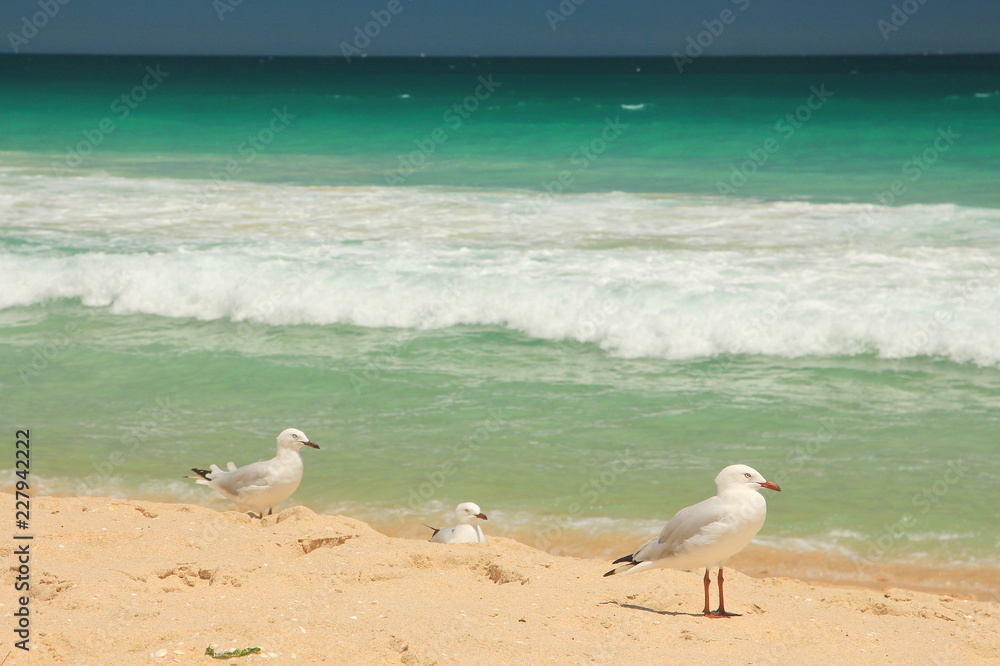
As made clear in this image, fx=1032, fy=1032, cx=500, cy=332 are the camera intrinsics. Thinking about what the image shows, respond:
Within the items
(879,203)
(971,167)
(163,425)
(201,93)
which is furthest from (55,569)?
(201,93)

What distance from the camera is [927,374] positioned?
385 inches

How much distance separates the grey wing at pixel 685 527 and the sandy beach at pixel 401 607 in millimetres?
319

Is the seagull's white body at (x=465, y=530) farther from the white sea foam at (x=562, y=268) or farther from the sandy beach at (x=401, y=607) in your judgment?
the white sea foam at (x=562, y=268)

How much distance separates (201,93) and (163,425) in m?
44.7

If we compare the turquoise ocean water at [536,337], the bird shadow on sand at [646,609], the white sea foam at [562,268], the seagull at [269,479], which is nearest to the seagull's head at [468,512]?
the turquoise ocean water at [536,337]

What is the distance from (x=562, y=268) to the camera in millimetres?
13156

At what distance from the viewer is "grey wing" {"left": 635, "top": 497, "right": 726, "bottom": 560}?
477 centimetres

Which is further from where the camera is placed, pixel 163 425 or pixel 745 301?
pixel 745 301

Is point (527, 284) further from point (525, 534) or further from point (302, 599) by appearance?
point (302, 599)

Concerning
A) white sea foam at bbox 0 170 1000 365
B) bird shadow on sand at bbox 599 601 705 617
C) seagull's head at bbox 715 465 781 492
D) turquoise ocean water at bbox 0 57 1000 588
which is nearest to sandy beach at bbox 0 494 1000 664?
bird shadow on sand at bbox 599 601 705 617

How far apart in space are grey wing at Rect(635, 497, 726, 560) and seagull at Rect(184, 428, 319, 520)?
2.66 m

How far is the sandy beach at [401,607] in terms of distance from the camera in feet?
13.9

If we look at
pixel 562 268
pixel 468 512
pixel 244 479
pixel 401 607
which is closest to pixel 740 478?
pixel 401 607

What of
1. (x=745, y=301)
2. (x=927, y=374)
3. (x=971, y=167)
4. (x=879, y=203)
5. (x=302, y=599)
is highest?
(x=971, y=167)
